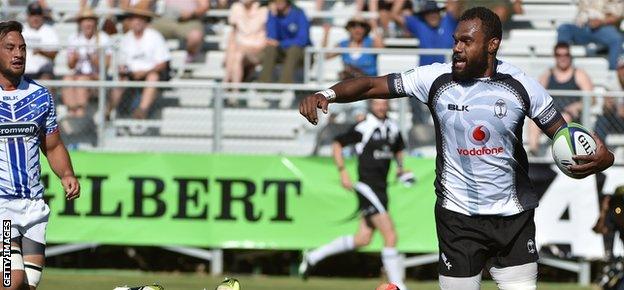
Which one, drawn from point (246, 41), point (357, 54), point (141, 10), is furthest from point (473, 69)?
point (141, 10)

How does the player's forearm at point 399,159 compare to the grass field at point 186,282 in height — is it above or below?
above

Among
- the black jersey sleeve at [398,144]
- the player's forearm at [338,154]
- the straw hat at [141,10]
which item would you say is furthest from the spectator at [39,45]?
the black jersey sleeve at [398,144]

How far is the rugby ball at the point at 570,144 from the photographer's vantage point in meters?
7.56

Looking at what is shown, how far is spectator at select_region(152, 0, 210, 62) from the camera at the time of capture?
1811cm

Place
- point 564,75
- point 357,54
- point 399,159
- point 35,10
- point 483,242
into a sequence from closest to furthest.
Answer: point 483,242 < point 399,159 < point 564,75 < point 357,54 < point 35,10

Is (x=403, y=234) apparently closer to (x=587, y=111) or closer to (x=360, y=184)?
(x=360, y=184)

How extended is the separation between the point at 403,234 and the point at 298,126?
2.03 metres

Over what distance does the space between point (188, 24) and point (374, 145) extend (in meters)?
4.68

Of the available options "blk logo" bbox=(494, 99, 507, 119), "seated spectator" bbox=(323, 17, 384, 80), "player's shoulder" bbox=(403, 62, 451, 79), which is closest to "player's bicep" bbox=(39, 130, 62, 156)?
"player's shoulder" bbox=(403, 62, 451, 79)

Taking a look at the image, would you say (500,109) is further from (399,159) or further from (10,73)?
(399,159)

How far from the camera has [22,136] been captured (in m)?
8.70

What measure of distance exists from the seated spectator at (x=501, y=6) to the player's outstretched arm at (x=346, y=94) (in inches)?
375

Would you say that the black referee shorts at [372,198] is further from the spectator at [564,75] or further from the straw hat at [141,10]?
the straw hat at [141,10]

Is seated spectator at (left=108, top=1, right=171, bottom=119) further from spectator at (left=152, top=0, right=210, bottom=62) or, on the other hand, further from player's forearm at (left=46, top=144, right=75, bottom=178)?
player's forearm at (left=46, top=144, right=75, bottom=178)
